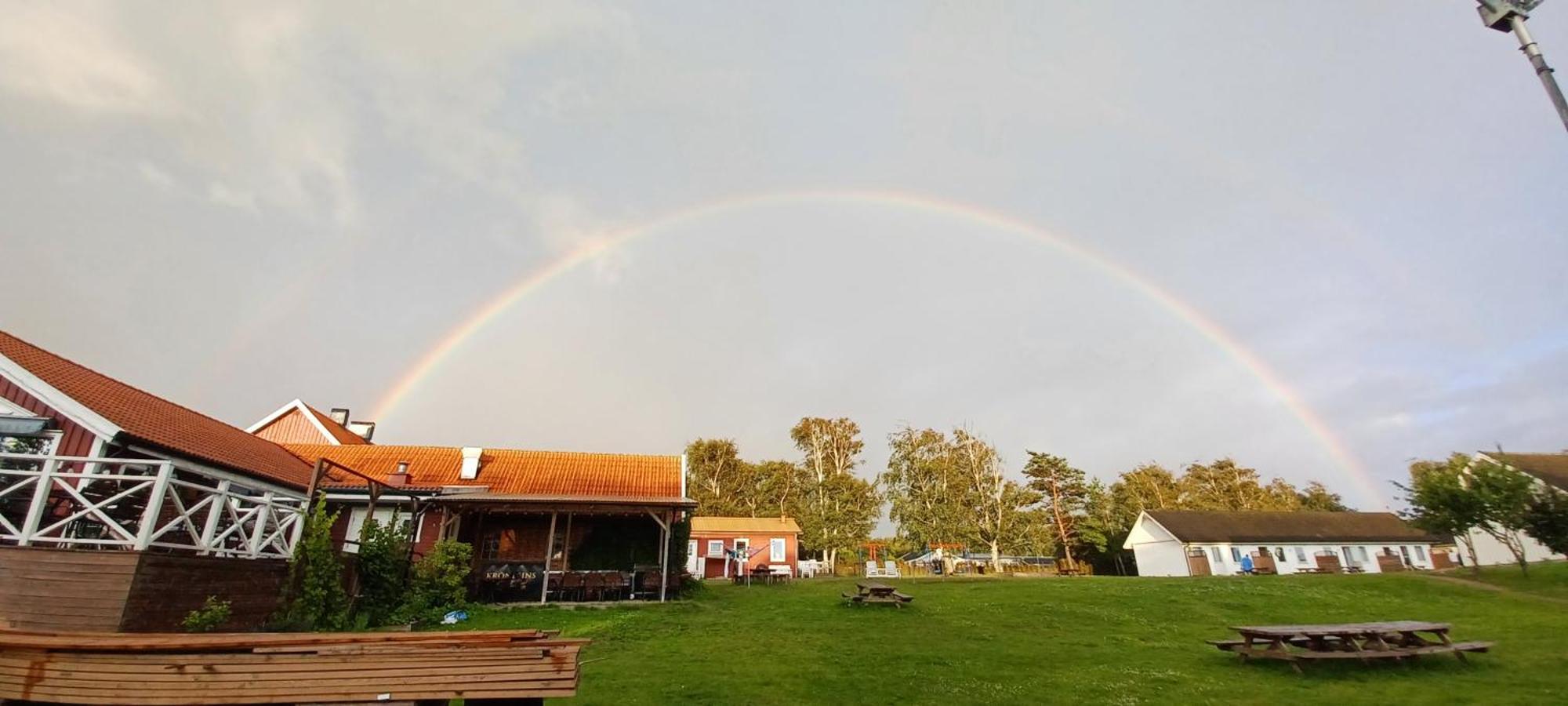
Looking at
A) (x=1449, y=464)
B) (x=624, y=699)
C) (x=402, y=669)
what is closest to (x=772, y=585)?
(x=624, y=699)

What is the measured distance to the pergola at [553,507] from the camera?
808 inches

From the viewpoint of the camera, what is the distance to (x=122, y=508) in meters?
11.5

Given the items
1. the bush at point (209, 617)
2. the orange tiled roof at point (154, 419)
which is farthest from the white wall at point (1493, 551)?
the orange tiled roof at point (154, 419)

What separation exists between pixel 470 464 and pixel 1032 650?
22.2 m

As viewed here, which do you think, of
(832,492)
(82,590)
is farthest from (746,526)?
(82,590)

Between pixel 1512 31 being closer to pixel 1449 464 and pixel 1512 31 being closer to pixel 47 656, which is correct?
pixel 47 656

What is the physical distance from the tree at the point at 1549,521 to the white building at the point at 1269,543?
15.1 meters

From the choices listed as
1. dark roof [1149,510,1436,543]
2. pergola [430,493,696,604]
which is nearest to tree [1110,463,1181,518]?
dark roof [1149,510,1436,543]

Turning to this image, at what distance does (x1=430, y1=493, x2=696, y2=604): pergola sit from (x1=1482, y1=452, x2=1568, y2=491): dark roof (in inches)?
2080

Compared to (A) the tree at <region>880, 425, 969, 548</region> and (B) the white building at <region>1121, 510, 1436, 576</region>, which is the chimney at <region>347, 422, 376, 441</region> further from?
(B) the white building at <region>1121, 510, 1436, 576</region>

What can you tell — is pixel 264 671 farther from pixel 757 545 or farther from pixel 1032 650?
pixel 757 545

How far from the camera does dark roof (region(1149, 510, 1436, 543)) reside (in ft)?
152

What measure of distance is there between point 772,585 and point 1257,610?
18395 mm

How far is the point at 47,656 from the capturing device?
4422 millimetres
